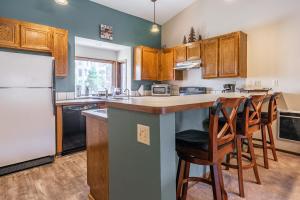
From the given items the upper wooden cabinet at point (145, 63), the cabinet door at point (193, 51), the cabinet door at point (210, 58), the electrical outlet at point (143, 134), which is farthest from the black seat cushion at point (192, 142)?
the upper wooden cabinet at point (145, 63)

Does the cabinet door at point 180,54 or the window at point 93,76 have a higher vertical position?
the cabinet door at point 180,54

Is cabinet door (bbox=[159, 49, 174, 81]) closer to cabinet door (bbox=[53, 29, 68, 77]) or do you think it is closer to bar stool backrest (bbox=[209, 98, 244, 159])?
cabinet door (bbox=[53, 29, 68, 77])

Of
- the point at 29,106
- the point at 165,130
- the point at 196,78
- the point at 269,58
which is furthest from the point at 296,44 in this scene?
the point at 29,106

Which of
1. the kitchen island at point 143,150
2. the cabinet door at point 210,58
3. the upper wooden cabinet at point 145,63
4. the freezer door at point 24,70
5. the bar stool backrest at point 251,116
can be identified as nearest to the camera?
the kitchen island at point 143,150

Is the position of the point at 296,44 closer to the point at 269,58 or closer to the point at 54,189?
the point at 269,58

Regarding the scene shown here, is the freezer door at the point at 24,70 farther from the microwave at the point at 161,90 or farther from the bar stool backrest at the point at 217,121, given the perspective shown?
the microwave at the point at 161,90

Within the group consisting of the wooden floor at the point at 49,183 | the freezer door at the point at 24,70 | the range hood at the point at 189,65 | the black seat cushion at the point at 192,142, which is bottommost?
the wooden floor at the point at 49,183

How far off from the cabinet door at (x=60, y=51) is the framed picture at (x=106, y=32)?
1.07 m

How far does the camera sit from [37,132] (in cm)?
275

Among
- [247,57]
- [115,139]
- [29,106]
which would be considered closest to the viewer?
[115,139]

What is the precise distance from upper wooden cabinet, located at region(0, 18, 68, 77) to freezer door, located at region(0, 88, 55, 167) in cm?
83

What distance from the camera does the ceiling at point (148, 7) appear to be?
4352 mm

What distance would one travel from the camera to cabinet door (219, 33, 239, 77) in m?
3.67

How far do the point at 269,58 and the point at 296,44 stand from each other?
1.47 feet
